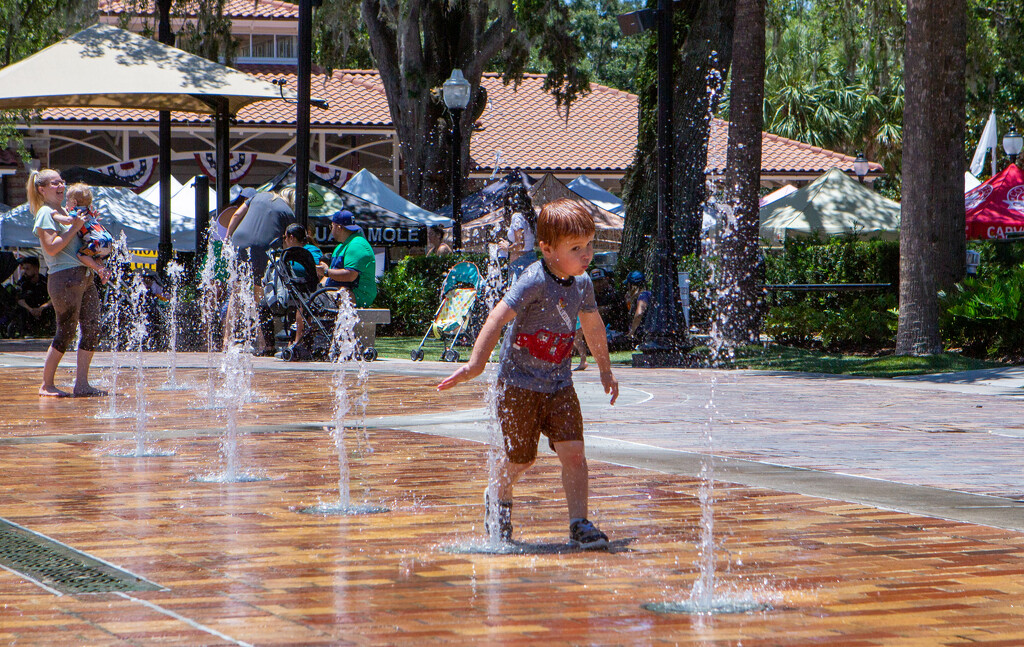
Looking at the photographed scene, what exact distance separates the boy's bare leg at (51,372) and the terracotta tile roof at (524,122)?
21367 mm

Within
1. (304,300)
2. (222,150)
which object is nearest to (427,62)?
(222,150)

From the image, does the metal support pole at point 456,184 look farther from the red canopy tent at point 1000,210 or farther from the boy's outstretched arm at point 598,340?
the boy's outstretched arm at point 598,340

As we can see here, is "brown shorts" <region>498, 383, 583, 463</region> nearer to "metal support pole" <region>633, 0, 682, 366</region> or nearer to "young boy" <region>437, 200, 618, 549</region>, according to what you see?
"young boy" <region>437, 200, 618, 549</region>

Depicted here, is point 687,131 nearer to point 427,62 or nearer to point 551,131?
point 427,62

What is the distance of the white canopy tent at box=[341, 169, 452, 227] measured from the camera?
22703mm

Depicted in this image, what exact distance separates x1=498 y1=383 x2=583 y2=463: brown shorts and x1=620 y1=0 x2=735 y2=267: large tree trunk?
1292 centimetres

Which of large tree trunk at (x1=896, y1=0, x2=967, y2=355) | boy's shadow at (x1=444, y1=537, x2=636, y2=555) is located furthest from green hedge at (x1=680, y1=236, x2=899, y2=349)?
boy's shadow at (x1=444, y1=537, x2=636, y2=555)

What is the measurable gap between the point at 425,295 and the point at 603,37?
33.7 meters

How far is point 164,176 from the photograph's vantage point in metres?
18.3

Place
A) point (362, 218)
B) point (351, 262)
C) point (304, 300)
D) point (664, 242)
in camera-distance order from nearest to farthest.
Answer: point (351, 262) → point (664, 242) → point (304, 300) → point (362, 218)

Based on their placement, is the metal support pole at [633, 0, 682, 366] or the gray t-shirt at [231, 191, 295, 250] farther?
the gray t-shirt at [231, 191, 295, 250]

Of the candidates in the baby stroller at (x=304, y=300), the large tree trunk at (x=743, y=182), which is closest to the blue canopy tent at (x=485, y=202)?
the large tree trunk at (x=743, y=182)

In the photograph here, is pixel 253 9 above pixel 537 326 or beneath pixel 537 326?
above

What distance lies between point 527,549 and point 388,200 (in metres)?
19.5
